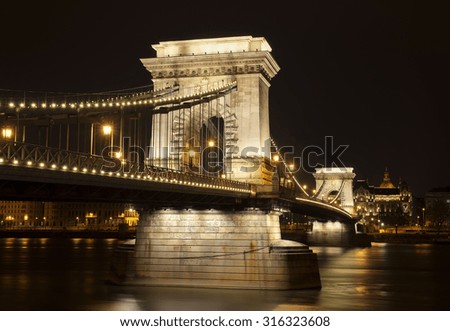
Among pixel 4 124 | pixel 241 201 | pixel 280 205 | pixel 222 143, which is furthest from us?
pixel 222 143

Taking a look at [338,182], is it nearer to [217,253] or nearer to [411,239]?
[411,239]

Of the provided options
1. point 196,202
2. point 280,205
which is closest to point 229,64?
point 280,205

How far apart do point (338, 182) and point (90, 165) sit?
115991mm

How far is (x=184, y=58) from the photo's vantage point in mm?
52062

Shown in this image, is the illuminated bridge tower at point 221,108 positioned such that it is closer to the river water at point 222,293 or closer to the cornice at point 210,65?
the cornice at point 210,65

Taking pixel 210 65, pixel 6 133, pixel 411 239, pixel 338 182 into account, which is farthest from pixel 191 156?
pixel 411 239

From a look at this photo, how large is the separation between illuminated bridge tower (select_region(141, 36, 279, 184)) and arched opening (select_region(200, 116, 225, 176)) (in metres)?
0.17

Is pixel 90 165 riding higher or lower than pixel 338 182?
lower

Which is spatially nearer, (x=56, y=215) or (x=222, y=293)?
(x=222, y=293)

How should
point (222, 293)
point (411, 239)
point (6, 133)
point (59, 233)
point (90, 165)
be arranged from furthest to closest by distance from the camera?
point (59, 233) < point (411, 239) < point (222, 293) < point (90, 165) < point (6, 133)

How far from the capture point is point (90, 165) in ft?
88.6
